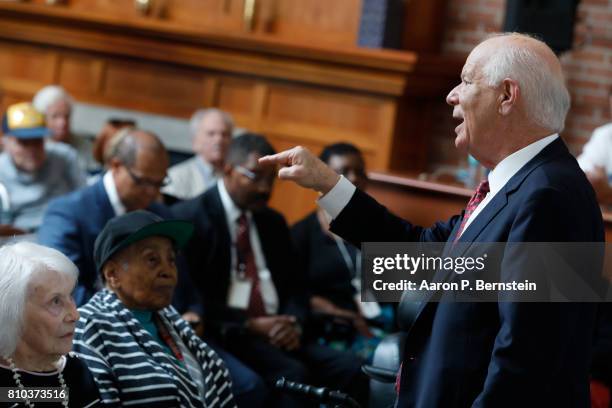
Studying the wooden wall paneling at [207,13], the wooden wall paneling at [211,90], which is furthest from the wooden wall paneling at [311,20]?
the wooden wall paneling at [211,90]

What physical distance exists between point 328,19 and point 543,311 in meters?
4.75

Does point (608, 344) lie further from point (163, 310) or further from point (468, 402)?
point (468, 402)

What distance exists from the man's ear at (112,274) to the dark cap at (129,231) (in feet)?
0.06

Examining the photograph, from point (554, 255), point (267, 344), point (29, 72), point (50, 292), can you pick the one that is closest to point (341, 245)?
point (267, 344)

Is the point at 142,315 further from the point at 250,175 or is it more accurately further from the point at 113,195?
the point at 250,175

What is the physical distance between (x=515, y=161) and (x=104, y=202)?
200 cm

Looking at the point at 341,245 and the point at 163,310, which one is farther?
the point at 341,245

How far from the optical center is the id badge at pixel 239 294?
13.5 ft

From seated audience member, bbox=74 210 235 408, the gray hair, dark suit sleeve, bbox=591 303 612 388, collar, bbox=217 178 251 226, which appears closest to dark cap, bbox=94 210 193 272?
seated audience member, bbox=74 210 235 408

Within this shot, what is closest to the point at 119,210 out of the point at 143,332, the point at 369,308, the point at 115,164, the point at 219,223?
the point at 115,164

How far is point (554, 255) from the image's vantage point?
202 centimetres

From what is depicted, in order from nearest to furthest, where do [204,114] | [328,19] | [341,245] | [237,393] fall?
[237,393] → [341,245] → [204,114] → [328,19]

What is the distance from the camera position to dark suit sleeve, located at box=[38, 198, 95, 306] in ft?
11.7

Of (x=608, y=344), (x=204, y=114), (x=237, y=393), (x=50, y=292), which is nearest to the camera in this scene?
(x=50, y=292)
